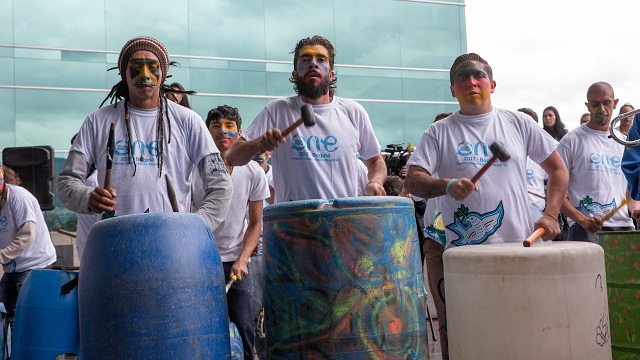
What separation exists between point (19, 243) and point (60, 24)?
11388 mm

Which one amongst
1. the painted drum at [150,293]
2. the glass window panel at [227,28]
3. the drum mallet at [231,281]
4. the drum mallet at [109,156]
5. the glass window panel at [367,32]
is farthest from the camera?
the glass window panel at [367,32]

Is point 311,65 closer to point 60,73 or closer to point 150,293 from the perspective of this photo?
point 150,293

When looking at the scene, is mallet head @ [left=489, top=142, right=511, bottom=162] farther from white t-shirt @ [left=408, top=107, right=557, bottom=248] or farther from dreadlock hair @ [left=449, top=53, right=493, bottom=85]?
dreadlock hair @ [left=449, top=53, right=493, bottom=85]

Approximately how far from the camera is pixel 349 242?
13.3 ft

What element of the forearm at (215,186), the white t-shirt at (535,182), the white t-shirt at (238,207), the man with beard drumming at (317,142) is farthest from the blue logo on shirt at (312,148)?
the white t-shirt at (535,182)

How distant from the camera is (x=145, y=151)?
4.54 metres

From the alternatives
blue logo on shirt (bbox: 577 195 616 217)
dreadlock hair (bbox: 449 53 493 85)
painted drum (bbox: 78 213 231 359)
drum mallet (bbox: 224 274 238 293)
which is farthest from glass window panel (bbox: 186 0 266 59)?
painted drum (bbox: 78 213 231 359)

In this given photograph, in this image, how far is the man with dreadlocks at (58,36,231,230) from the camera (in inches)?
176

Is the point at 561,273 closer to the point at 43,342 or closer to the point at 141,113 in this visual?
the point at 141,113

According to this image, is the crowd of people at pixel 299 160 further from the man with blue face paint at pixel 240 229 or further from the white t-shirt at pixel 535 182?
the white t-shirt at pixel 535 182

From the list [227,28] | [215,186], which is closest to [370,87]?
[227,28]

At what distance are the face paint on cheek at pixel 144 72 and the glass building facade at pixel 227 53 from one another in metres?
13.7

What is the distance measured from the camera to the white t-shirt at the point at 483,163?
5.09m

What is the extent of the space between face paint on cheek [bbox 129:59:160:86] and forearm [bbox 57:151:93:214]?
422 millimetres
